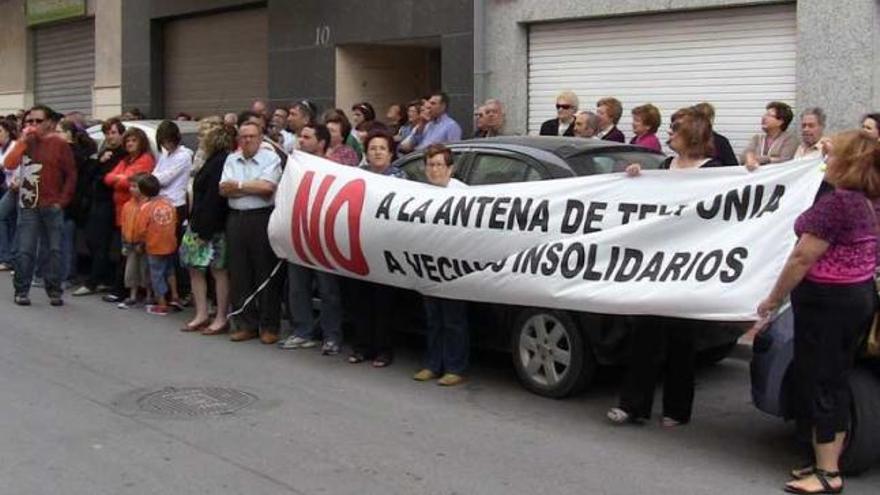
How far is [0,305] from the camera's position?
34.3 ft

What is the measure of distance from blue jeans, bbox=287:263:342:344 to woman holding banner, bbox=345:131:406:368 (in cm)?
19

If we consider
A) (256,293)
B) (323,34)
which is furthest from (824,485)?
(323,34)

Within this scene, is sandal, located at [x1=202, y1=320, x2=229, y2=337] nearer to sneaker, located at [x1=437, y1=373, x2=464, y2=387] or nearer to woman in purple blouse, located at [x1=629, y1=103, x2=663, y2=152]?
sneaker, located at [x1=437, y1=373, x2=464, y2=387]

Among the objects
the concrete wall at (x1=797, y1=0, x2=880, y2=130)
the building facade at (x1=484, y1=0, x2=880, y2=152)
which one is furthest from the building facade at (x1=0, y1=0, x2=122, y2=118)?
the concrete wall at (x1=797, y1=0, x2=880, y2=130)

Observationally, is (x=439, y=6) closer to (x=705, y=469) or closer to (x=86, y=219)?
(x=86, y=219)

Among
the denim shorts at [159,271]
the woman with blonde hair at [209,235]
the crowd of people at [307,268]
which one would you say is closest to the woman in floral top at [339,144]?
the crowd of people at [307,268]

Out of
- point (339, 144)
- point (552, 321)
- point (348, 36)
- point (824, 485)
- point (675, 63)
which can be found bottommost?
point (824, 485)

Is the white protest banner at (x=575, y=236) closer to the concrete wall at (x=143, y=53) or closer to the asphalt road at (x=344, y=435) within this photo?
the asphalt road at (x=344, y=435)

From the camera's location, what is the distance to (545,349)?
7.08 metres

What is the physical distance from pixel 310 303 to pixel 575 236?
287cm

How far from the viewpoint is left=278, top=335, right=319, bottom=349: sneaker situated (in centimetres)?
866

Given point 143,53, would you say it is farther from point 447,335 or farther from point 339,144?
point 447,335

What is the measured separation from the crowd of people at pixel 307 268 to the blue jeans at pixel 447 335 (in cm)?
1

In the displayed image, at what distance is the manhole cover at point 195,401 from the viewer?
666 centimetres
